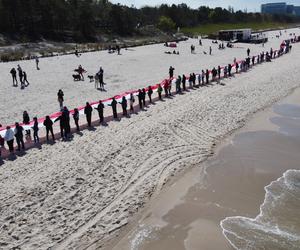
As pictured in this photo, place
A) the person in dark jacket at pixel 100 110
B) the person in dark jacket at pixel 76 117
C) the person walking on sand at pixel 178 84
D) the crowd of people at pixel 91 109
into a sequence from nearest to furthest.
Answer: the crowd of people at pixel 91 109, the person in dark jacket at pixel 76 117, the person in dark jacket at pixel 100 110, the person walking on sand at pixel 178 84

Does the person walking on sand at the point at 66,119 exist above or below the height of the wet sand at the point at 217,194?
above

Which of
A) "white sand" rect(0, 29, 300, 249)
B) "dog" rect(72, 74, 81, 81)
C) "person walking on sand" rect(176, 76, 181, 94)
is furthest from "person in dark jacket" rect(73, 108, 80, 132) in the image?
"dog" rect(72, 74, 81, 81)

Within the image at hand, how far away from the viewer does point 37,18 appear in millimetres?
68062

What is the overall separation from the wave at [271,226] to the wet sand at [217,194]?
0.25 meters

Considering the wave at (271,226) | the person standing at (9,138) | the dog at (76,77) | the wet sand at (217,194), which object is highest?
the dog at (76,77)

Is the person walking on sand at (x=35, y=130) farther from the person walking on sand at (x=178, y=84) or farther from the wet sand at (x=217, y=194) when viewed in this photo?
the person walking on sand at (x=178, y=84)

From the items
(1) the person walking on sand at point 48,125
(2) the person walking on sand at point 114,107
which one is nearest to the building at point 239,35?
(2) the person walking on sand at point 114,107

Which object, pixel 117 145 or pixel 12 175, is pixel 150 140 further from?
pixel 12 175

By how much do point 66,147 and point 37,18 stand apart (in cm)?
5712

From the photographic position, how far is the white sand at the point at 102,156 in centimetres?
1143

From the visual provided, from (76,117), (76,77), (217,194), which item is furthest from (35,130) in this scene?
(76,77)

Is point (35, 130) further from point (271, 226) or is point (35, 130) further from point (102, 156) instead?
point (271, 226)

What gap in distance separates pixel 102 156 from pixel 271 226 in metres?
7.15

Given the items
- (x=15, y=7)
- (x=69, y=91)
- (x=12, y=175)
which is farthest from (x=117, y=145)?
(x=15, y=7)
